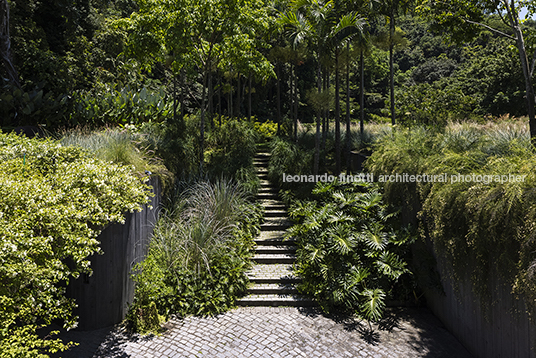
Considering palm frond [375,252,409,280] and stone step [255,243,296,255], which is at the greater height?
palm frond [375,252,409,280]

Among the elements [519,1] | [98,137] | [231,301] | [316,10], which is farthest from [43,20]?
[519,1]

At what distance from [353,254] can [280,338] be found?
206 centimetres

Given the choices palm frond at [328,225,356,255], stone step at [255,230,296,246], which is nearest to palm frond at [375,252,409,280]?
palm frond at [328,225,356,255]

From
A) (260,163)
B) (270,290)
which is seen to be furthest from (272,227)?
(260,163)

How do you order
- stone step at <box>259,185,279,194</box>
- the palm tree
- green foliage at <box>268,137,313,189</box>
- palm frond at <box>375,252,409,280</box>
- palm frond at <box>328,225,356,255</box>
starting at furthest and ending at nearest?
1. green foliage at <box>268,137,313,189</box>
2. stone step at <box>259,185,279,194</box>
3. the palm tree
4. palm frond at <box>328,225,356,255</box>
5. palm frond at <box>375,252,409,280</box>

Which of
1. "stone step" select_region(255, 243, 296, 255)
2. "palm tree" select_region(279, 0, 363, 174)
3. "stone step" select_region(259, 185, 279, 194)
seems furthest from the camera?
"stone step" select_region(259, 185, 279, 194)

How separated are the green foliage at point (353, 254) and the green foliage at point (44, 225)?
3388 mm

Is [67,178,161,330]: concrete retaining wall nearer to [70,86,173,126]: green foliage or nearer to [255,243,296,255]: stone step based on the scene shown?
[255,243,296,255]: stone step

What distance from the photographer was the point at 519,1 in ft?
25.7

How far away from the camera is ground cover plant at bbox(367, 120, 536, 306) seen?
12.8ft

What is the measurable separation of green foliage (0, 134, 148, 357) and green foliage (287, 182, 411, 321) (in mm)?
3388

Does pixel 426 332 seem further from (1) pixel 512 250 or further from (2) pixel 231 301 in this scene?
(2) pixel 231 301

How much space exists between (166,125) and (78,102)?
2.87 m

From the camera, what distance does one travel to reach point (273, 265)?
787 cm
